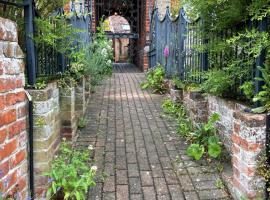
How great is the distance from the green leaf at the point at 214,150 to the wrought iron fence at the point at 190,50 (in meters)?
0.69

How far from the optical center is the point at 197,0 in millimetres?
3539

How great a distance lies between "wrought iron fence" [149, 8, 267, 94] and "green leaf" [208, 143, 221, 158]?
69 centimetres

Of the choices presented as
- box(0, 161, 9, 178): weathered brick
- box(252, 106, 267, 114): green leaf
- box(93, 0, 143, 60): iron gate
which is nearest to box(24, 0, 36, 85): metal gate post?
box(0, 161, 9, 178): weathered brick

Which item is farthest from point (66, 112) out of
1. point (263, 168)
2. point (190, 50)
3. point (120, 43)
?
point (120, 43)

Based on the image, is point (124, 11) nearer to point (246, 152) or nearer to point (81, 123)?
point (81, 123)

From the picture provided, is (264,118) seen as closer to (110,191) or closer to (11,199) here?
(110,191)

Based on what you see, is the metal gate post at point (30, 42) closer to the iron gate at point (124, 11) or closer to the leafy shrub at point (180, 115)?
the leafy shrub at point (180, 115)

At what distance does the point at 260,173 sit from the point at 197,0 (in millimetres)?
1883

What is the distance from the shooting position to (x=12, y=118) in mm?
2416

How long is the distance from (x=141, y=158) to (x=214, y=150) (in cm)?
87

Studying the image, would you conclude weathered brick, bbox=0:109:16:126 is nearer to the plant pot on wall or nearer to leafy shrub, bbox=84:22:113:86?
leafy shrub, bbox=84:22:113:86

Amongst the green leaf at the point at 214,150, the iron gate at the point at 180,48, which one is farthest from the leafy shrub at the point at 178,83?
the green leaf at the point at 214,150

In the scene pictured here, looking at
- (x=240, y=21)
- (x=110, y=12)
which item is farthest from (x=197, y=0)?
(x=110, y=12)

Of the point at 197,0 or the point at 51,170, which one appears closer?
the point at 51,170
